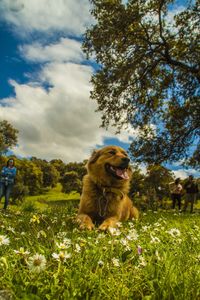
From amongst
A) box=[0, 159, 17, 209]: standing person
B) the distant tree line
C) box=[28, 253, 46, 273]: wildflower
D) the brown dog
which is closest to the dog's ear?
the brown dog

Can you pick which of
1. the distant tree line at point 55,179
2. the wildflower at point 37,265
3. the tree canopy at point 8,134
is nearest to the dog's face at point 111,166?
the wildflower at point 37,265

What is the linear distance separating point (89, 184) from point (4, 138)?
68761 millimetres

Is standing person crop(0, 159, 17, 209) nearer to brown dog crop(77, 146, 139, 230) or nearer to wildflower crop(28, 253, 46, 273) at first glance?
brown dog crop(77, 146, 139, 230)

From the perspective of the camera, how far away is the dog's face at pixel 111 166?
7.88 metres

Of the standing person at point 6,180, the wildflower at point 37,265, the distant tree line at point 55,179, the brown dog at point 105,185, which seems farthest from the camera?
the distant tree line at point 55,179

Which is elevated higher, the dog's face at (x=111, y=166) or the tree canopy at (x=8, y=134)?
the tree canopy at (x=8, y=134)

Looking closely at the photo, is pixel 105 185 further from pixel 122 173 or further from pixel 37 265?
pixel 37 265

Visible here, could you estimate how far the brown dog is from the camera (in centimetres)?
752

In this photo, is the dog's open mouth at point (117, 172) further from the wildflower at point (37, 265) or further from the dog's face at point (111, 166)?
the wildflower at point (37, 265)

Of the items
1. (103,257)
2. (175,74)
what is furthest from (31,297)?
(175,74)

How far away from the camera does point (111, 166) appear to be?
26.1ft

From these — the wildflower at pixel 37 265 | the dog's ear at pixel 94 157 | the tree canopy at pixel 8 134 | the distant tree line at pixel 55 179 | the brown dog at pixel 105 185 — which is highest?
the tree canopy at pixel 8 134

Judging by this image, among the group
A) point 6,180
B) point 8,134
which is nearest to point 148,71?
point 6,180

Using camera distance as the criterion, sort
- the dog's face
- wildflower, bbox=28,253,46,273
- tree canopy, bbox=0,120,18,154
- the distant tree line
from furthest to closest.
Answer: tree canopy, bbox=0,120,18,154 → the distant tree line → the dog's face → wildflower, bbox=28,253,46,273
